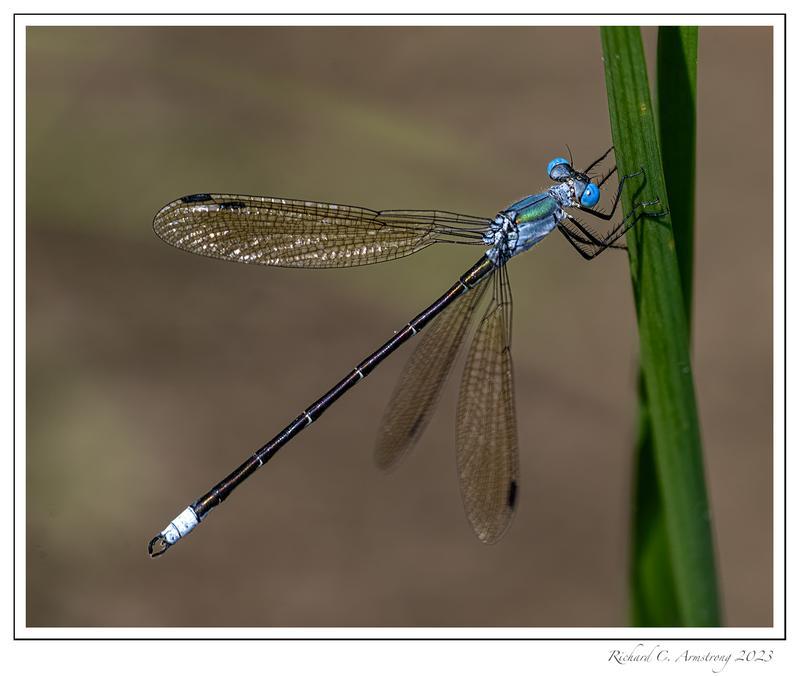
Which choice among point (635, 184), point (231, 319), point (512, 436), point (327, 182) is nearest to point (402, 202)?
point (327, 182)

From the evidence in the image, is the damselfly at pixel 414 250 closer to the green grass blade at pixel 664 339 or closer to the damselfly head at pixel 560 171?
the damselfly head at pixel 560 171

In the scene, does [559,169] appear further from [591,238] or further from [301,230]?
[301,230]

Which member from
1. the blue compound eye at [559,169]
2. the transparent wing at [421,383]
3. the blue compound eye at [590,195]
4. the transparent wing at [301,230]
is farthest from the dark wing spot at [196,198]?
the blue compound eye at [590,195]

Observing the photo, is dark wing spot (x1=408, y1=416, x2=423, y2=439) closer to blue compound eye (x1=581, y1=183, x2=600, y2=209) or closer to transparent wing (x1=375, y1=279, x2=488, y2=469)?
transparent wing (x1=375, y1=279, x2=488, y2=469)

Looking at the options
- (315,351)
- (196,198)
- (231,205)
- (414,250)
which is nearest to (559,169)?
(414,250)

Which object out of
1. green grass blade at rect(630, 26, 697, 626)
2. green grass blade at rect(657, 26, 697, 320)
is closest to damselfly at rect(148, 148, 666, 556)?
green grass blade at rect(630, 26, 697, 626)
